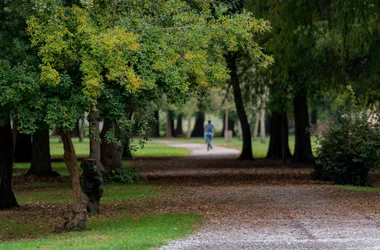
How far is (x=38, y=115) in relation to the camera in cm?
1291

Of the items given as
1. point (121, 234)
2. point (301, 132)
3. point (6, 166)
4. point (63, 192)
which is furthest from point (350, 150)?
point (301, 132)

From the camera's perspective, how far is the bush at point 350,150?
2270 cm

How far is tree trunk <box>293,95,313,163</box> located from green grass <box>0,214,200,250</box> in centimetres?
1960

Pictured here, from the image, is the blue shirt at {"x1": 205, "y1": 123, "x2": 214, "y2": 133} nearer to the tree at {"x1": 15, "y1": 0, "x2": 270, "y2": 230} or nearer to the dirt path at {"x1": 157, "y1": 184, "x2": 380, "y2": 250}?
the dirt path at {"x1": 157, "y1": 184, "x2": 380, "y2": 250}

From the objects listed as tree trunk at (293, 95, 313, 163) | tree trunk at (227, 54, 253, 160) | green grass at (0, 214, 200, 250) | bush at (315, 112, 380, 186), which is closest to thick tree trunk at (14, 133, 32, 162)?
tree trunk at (227, 54, 253, 160)

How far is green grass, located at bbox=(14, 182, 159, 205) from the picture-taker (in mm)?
20861

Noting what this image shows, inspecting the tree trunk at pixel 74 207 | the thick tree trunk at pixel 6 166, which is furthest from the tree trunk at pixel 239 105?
the tree trunk at pixel 74 207

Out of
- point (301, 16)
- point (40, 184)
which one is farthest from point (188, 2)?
point (40, 184)

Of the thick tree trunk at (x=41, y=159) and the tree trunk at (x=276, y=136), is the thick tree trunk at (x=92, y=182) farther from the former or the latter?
the tree trunk at (x=276, y=136)

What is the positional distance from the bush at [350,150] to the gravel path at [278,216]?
1217mm

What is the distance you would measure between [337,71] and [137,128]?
1305 cm

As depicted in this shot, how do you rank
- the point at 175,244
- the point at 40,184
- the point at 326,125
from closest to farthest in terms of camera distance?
1. the point at 175,244
2. the point at 326,125
3. the point at 40,184

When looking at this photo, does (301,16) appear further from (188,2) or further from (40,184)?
(40,184)

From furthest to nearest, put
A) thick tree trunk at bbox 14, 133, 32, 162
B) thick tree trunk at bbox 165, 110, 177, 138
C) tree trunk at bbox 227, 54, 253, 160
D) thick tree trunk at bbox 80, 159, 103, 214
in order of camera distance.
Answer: thick tree trunk at bbox 165, 110, 177, 138
thick tree trunk at bbox 14, 133, 32, 162
tree trunk at bbox 227, 54, 253, 160
thick tree trunk at bbox 80, 159, 103, 214
